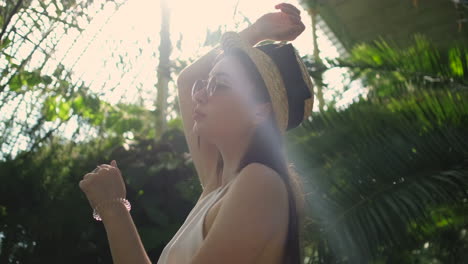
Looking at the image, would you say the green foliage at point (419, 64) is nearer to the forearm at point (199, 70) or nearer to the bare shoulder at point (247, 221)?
the forearm at point (199, 70)

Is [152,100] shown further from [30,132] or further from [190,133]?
[190,133]

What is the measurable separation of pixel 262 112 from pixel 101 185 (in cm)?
47

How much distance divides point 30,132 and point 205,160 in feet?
10.3

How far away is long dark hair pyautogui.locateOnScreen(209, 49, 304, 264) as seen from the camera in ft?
5.00

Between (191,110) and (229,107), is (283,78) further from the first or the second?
(191,110)

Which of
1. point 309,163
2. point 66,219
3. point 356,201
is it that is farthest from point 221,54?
point 66,219

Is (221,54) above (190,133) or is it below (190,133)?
above

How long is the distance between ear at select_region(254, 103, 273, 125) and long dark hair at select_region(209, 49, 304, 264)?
11 millimetres

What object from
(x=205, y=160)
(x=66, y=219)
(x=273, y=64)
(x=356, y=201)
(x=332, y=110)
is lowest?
(x=356, y=201)

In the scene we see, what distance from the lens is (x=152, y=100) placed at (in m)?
8.30

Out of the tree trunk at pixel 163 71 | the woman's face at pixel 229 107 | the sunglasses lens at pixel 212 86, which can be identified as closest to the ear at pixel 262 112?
the woman's face at pixel 229 107

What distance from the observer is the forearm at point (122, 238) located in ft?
4.99

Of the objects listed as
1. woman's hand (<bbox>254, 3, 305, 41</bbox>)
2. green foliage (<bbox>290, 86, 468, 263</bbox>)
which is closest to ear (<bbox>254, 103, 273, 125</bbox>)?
woman's hand (<bbox>254, 3, 305, 41</bbox>)

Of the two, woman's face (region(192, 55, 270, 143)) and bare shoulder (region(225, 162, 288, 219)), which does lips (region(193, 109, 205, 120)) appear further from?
bare shoulder (region(225, 162, 288, 219))
